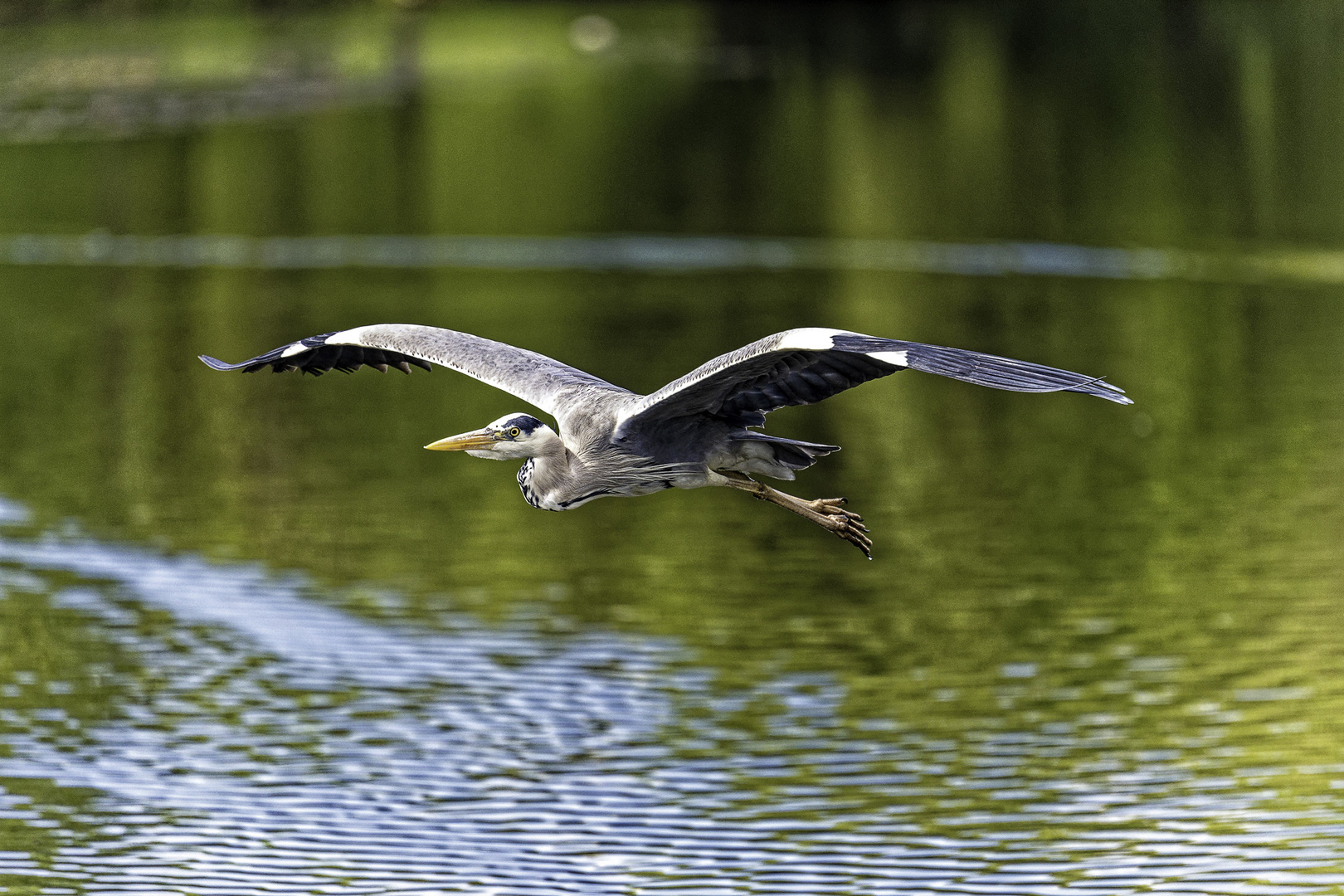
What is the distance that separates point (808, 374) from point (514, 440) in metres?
1.88

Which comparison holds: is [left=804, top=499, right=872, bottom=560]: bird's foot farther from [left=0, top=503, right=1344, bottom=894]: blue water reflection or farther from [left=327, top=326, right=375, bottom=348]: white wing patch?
[left=0, top=503, right=1344, bottom=894]: blue water reflection

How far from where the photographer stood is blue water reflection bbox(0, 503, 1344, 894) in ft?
78.1

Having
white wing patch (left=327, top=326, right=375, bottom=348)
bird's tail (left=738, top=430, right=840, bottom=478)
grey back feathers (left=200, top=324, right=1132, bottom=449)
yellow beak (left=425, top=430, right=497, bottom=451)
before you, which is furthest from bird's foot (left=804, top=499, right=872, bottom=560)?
white wing patch (left=327, top=326, right=375, bottom=348)

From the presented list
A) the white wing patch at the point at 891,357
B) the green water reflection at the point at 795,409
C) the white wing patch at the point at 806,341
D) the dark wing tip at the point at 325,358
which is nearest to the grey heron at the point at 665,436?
the white wing patch at the point at 806,341

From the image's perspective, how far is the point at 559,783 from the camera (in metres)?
26.2

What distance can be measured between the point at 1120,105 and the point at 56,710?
248ft

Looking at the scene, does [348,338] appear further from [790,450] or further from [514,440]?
[790,450]

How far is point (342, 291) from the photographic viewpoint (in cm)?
6125

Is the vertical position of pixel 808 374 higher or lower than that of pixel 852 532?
higher

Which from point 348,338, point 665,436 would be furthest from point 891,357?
point 348,338

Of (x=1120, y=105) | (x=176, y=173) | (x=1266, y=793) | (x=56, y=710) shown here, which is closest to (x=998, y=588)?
(x=1266, y=793)

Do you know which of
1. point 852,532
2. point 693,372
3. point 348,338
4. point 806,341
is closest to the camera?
point 806,341

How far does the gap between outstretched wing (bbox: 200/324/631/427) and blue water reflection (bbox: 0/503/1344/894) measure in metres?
9.32

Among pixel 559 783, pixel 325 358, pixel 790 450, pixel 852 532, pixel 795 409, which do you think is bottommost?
pixel 559 783
